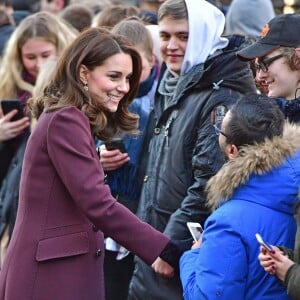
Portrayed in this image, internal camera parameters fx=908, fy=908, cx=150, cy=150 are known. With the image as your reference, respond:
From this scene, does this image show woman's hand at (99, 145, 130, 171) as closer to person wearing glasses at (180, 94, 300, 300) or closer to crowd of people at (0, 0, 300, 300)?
crowd of people at (0, 0, 300, 300)

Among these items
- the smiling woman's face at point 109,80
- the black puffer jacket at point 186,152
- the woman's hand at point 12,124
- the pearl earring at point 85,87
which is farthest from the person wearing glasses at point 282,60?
the woman's hand at point 12,124

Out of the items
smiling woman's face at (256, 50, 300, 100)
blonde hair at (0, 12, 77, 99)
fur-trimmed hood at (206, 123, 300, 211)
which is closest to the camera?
fur-trimmed hood at (206, 123, 300, 211)

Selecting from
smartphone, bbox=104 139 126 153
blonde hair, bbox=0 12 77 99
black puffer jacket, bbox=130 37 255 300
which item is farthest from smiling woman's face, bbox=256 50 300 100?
blonde hair, bbox=0 12 77 99

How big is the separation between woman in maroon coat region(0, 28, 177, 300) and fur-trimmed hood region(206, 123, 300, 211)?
23.8 inches

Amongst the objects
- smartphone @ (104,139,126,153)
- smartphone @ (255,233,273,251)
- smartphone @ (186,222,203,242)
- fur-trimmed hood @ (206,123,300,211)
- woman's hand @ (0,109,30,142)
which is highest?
fur-trimmed hood @ (206,123,300,211)

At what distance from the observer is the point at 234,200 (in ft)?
11.3

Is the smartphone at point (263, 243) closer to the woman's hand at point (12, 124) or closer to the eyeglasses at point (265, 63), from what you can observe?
the eyeglasses at point (265, 63)

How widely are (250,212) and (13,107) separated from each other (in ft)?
8.78

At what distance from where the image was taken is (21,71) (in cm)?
600

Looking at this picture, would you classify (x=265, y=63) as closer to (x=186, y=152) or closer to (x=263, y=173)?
(x=186, y=152)

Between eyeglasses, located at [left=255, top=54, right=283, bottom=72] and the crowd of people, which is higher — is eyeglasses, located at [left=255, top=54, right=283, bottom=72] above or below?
above

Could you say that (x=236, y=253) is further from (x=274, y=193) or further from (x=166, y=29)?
(x=166, y=29)

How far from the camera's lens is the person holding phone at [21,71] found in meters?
5.73

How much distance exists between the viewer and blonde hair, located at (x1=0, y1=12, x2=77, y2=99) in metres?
5.96
